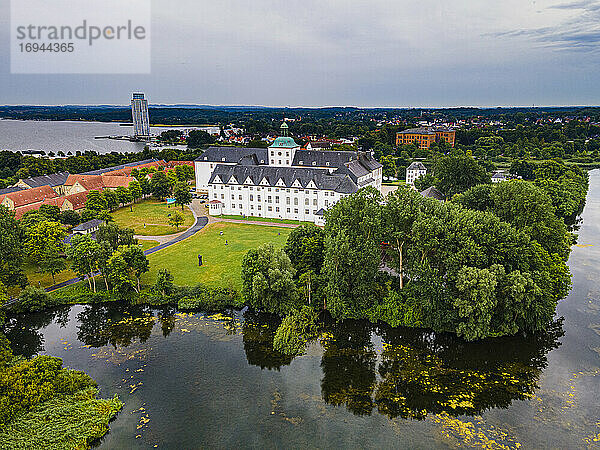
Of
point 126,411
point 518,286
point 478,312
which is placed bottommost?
point 126,411

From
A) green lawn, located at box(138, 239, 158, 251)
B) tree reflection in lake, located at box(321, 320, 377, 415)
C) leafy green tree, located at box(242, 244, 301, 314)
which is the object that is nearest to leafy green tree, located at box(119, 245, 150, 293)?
leafy green tree, located at box(242, 244, 301, 314)

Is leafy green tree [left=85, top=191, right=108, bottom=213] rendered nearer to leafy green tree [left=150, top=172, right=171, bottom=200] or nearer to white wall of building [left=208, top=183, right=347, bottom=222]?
leafy green tree [left=150, top=172, right=171, bottom=200]

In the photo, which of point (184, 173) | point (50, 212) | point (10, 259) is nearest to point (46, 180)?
point (184, 173)

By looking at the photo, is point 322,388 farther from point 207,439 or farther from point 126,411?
point 126,411

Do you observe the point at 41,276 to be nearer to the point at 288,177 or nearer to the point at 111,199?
the point at 111,199

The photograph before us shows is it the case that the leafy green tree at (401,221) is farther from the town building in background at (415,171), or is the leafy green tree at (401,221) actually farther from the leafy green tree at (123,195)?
the town building in background at (415,171)

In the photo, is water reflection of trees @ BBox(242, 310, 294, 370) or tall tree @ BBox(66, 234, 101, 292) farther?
tall tree @ BBox(66, 234, 101, 292)

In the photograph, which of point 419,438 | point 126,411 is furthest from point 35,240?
point 419,438
